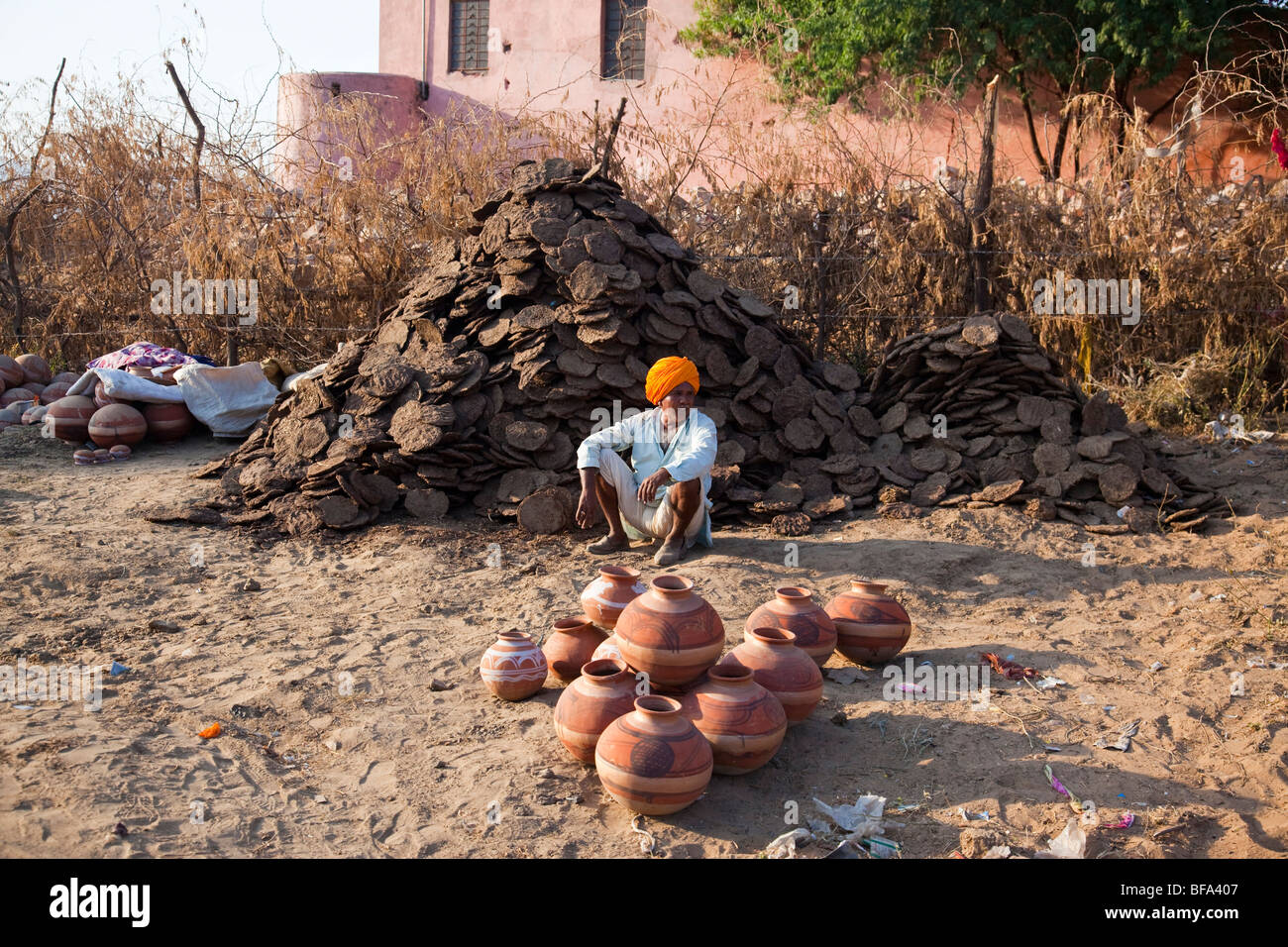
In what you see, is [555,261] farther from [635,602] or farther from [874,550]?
[635,602]

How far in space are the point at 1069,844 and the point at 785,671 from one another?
3.23ft

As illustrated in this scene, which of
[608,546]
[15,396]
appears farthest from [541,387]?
[15,396]

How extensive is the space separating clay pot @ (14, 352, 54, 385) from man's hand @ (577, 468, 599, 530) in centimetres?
676

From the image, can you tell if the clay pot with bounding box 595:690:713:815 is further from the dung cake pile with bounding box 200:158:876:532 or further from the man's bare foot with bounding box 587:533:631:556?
the dung cake pile with bounding box 200:158:876:532

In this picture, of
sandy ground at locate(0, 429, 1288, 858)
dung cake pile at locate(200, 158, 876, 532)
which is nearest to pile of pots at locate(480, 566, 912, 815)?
sandy ground at locate(0, 429, 1288, 858)

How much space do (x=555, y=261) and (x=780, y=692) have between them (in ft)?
12.5

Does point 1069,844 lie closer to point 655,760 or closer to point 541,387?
point 655,760

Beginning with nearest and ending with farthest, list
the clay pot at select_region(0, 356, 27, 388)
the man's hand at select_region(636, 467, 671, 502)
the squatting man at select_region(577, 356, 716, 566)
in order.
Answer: the man's hand at select_region(636, 467, 671, 502) → the squatting man at select_region(577, 356, 716, 566) → the clay pot at select_region(0, 356, 27, 388)

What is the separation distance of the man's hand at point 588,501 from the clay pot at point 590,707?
1.96m

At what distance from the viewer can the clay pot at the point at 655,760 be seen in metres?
2.73

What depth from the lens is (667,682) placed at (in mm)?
3133

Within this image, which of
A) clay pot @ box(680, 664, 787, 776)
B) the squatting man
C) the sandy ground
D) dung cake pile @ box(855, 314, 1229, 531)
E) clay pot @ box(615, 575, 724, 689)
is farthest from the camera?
dung cake pile @ box(855, 314, 1229, 531)

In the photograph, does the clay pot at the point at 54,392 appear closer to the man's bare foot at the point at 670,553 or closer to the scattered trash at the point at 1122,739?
the man's bare foot at the point at 670,553

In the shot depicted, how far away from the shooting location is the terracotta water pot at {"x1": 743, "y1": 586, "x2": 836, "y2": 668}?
3.59 m
